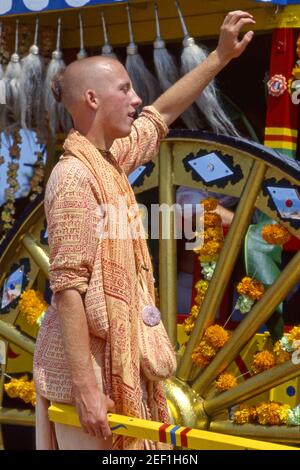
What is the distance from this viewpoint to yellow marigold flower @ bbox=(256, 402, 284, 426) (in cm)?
298

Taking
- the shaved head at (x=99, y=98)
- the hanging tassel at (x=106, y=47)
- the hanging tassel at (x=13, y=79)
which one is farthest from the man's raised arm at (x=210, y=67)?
the hanging tassel at (x=13, y=79)

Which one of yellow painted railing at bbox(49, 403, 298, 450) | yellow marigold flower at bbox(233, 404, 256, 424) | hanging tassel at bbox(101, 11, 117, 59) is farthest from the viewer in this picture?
hanging tassel at bbox(101, 11, 117, 59)

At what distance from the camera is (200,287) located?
10.6 ft

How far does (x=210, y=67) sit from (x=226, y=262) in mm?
732

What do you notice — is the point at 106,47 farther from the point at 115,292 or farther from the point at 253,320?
the point at 115,292

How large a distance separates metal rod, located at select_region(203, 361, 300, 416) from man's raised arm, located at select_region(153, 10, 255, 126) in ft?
2.82

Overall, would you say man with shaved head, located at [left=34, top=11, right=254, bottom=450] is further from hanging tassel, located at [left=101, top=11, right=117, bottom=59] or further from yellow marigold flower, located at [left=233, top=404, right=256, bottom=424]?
hanging tassel, located at [left=101, top=11, right=117, bottom=59]

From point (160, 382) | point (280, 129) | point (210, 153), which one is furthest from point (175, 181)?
→ point (160, 382)

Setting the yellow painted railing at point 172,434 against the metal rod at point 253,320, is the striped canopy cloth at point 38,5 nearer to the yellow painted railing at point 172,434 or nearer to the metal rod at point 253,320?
the metal rod at point 253,320

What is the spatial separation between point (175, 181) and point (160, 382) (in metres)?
0.96

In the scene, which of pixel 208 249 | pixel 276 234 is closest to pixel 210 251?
pixel 208 249

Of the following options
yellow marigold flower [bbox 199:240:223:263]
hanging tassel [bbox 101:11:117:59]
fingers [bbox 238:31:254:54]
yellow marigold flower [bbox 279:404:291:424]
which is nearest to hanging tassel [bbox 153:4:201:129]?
hanging tassel [bbox 101:11:117:59]

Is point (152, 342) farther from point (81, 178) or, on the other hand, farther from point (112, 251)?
point (81, 178)

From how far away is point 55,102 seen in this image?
337 centimetres
